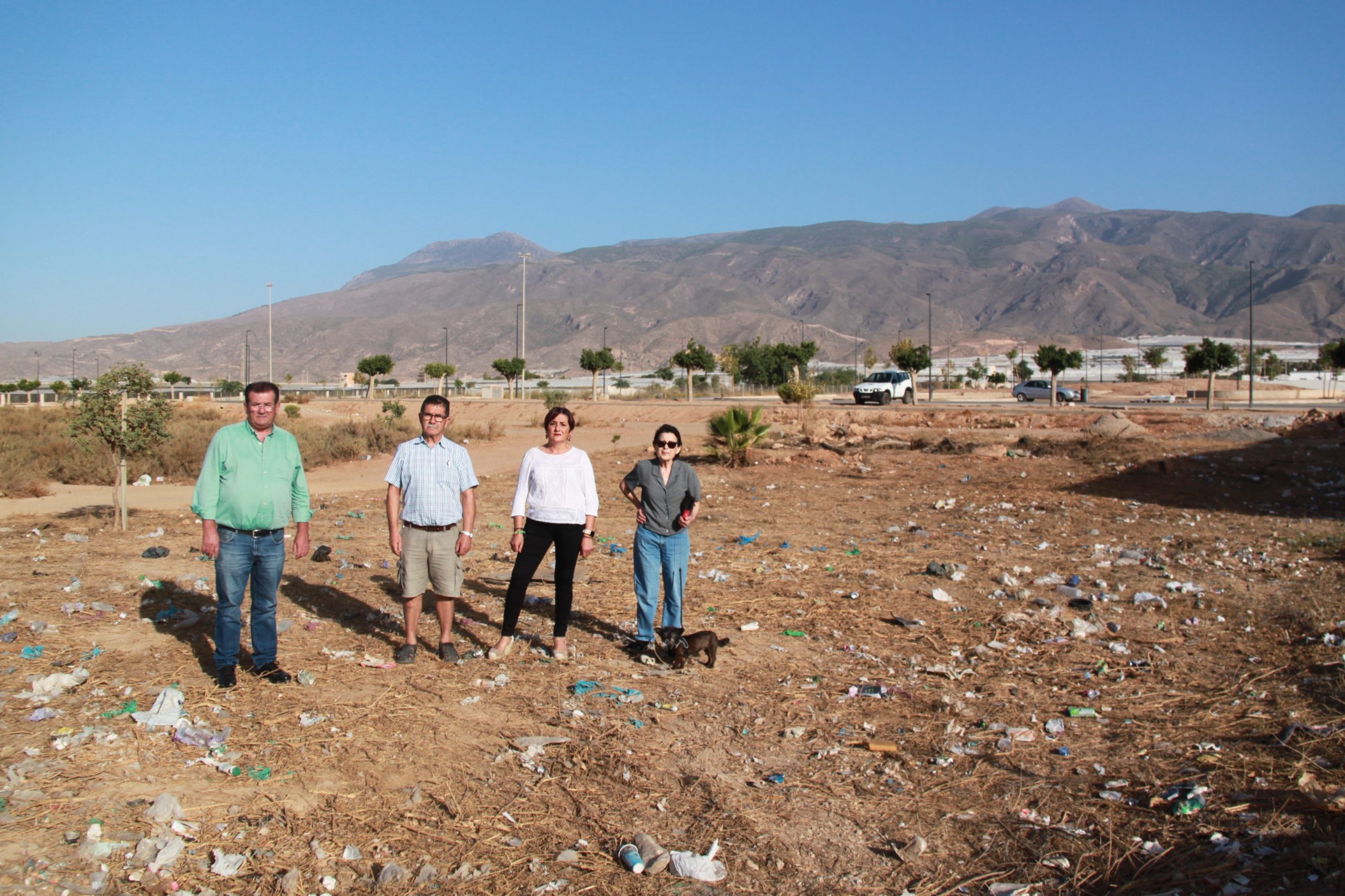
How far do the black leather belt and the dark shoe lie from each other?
755 mm

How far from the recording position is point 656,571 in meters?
6.21

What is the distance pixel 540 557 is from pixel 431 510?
75 centimetres

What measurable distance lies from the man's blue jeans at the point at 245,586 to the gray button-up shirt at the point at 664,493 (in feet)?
7.05

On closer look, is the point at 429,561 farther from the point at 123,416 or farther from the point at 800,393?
the point at 800,393

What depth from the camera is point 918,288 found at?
7766 inches

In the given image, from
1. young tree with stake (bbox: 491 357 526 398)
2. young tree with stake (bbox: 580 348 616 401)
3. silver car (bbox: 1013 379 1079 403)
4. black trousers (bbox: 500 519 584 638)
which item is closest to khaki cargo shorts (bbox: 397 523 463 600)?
black trousers (bbox: 500 519 584 638)

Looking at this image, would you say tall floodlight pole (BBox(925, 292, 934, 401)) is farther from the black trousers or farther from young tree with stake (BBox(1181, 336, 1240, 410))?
the black trousers

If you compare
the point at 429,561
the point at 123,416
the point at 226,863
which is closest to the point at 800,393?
the point at 123,416

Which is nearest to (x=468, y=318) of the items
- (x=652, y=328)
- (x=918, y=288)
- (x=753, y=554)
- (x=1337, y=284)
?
(x=652, y=328)

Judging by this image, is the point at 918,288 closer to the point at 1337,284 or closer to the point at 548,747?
the point at 1337,284

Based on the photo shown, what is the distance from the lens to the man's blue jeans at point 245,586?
503cm

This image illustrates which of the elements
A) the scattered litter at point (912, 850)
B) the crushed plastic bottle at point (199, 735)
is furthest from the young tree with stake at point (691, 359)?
the scattered litter at point (912, 850)

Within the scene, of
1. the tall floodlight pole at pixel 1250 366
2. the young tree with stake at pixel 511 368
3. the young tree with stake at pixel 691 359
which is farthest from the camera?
the young tree with stake at pixel 511 368

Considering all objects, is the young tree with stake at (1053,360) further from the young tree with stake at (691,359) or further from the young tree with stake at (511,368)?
the young tree with stake at (511,368)
